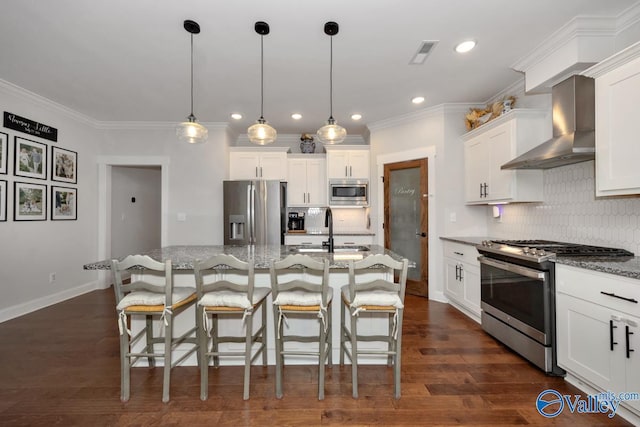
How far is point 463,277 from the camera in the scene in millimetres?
3443

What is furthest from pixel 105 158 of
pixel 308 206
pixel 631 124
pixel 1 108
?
pixel 631 124

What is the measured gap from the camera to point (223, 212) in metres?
4.64

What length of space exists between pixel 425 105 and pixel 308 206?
2410 millimetres

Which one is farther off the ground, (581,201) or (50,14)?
(50,14)

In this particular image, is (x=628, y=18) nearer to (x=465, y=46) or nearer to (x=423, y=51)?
(x=465, y=46)

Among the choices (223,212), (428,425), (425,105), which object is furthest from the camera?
(223,212)

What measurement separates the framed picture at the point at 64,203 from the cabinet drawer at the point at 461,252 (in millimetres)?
5277

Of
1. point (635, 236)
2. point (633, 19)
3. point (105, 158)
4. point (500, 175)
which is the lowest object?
point (635, 236)

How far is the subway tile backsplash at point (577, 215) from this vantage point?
225 cm

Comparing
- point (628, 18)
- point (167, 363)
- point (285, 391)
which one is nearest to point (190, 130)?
point (167, 363)

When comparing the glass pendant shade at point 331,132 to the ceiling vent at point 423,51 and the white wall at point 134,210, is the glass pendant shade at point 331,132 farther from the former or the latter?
the white wall at point 134,210

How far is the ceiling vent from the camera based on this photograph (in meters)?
2.58

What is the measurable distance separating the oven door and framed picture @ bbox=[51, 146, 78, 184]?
17.7ft

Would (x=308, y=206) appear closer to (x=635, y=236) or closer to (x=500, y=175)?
(x=500, y=175)
